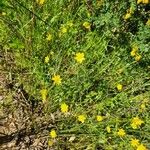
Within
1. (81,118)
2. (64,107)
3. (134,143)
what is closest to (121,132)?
(134,143)

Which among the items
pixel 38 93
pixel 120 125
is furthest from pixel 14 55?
pixel 120 125

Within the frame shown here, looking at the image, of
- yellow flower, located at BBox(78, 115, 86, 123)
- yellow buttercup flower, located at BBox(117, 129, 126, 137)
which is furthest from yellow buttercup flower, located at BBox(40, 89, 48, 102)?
yellow buttercup flower, located at BBox(117, 129, 126, 137)

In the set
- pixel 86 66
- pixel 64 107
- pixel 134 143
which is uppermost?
pixel 86 66

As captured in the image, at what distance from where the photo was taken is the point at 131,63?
2816 mm

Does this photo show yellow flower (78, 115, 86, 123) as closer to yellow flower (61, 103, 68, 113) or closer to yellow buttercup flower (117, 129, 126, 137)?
yellow flower (61, 103, 68, 113)

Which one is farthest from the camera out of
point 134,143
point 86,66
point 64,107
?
point 86,66

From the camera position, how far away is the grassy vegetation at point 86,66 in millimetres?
2742

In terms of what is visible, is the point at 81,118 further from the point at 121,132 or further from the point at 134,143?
the point at 134,143

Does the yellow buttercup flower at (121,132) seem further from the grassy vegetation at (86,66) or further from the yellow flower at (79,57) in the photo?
the yellow flower at (79,57)

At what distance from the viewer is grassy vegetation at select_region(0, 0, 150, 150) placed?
2.74 metres

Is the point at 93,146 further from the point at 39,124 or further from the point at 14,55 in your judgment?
the point at 14,55

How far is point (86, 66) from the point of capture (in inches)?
112

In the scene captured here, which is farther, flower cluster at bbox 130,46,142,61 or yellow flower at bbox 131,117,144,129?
flower cluster at bbox 130,46,142,61

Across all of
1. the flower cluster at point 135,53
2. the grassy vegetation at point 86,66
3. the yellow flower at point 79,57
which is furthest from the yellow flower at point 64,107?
the flower cluster at point 135,53
